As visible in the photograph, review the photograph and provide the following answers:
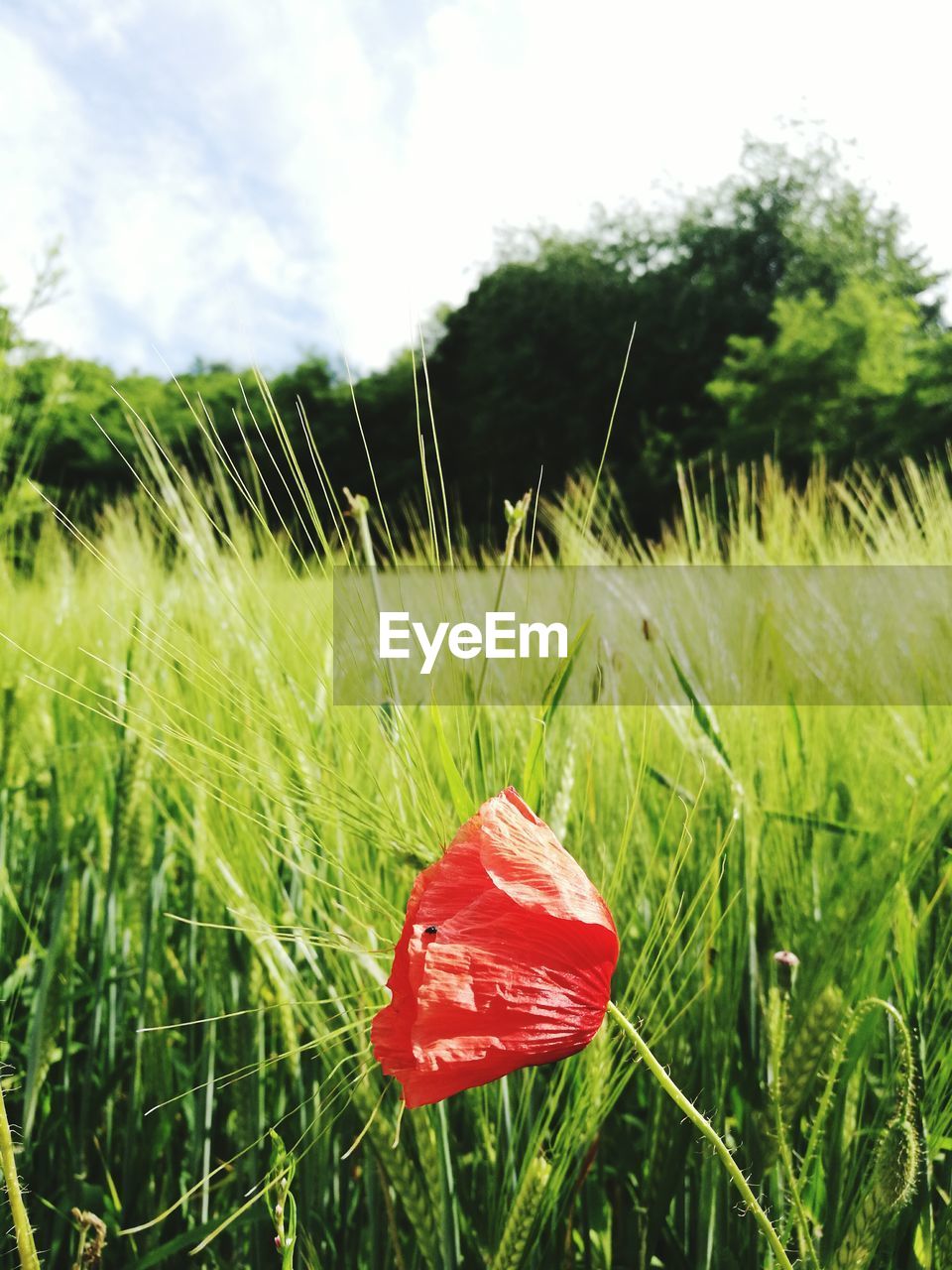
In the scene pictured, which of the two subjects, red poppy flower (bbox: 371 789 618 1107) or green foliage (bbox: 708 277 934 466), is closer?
red poppy flower (bbox: 371 789 618 1107)

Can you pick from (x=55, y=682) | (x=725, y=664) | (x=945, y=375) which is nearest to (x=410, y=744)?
(x=725, y=664)

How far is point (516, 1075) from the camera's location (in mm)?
443

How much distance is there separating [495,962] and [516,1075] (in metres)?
0.24

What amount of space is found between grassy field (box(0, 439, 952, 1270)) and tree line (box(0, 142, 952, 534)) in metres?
8.24

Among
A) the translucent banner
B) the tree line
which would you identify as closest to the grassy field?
the translucent banner

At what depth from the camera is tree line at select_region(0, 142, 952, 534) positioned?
853 cm

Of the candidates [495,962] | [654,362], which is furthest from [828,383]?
[495,962]

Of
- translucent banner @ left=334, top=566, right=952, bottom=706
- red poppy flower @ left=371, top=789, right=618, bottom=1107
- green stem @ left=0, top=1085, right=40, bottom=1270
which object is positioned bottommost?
green stem @ left=0, top=1085, right=40, bottom=1270

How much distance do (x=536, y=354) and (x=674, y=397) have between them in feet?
5.33

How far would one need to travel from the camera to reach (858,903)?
1.43 ft

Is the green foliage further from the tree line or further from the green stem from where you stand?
the green stem

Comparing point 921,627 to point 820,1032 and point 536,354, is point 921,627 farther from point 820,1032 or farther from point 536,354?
point 536,354

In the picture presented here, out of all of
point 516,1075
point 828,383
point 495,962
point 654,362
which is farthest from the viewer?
point 654,362

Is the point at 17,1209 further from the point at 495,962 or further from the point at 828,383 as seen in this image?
the point at 828,383
